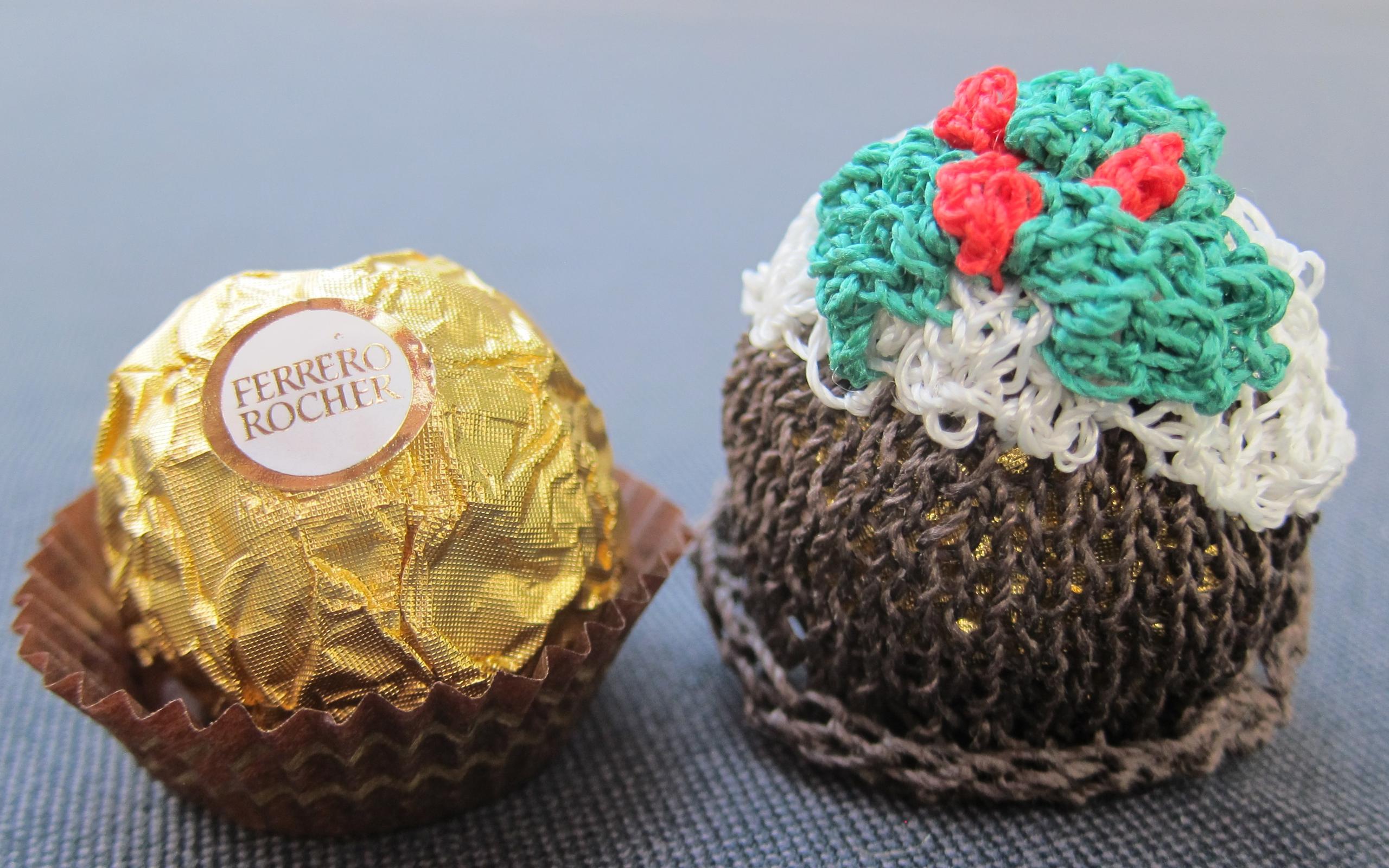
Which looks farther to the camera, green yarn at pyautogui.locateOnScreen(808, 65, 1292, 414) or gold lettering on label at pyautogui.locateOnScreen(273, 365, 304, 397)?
gold lettering on label at pyautogui.locateOnScreen(273, 365, 304, 397)

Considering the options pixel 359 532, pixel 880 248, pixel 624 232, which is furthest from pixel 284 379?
pixel 624 232

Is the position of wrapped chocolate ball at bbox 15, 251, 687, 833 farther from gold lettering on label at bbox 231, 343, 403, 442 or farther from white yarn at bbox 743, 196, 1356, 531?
white yarn at bbox 743, 196, 1356, 531

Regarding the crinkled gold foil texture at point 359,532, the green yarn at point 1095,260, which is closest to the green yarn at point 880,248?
the green yarn at point 1095,260

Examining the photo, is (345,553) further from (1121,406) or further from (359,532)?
(1121,406)

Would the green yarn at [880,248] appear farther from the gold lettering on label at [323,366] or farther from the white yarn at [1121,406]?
the gold lettering on label at [323,366]

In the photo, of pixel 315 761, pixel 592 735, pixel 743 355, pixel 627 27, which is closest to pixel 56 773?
pixel 315 761

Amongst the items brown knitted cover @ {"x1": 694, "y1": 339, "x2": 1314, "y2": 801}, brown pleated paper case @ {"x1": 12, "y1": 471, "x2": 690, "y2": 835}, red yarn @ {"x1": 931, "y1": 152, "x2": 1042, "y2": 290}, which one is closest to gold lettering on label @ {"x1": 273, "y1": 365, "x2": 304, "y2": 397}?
brown pleated paper case @ {"x1": 12, "y1": 471, "x2": 690, "y2": 835}
